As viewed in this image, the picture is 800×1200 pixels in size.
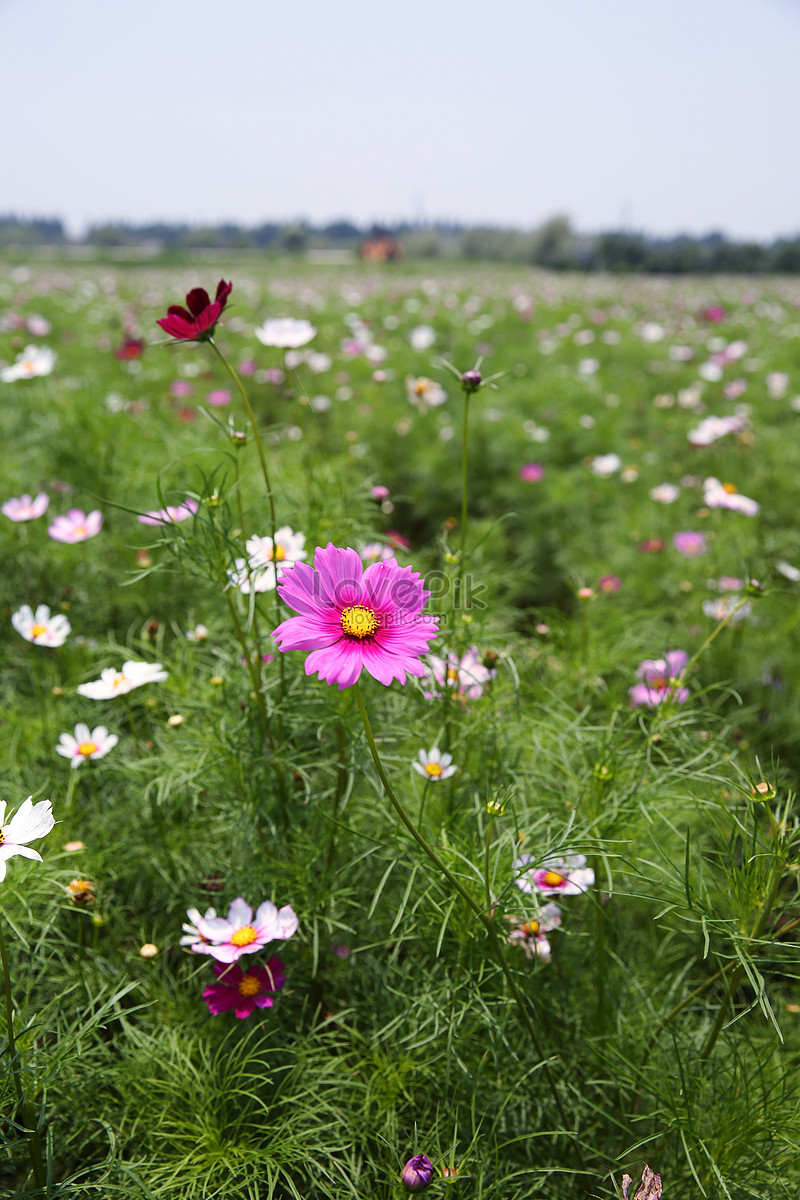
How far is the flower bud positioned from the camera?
74cm

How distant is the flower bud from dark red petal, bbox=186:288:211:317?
3.11 ft

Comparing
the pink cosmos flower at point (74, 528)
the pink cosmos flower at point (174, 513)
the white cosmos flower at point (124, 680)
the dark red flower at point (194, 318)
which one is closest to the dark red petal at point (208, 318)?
the dark red flower at point (194, 318)

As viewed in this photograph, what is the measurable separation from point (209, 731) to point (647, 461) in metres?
2.79

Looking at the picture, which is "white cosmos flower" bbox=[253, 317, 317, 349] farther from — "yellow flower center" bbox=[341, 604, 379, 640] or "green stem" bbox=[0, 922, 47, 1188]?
"green stem" bbox=[0, 922, 47, 1188]

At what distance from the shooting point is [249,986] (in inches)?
39.0

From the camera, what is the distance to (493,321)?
6266 mm

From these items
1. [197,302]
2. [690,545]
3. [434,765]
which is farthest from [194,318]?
[690,545]

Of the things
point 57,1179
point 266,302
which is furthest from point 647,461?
point 266,302

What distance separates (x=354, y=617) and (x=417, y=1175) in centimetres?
60

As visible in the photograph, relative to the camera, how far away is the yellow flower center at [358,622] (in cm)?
64

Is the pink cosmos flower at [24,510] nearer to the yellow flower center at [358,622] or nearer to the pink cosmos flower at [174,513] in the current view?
the pink cosmos flower at [174,513]

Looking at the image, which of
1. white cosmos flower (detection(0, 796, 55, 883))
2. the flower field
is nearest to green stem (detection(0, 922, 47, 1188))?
the flower field

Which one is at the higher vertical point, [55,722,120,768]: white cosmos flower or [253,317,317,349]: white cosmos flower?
[253,317,317,349]: white cosmos flower

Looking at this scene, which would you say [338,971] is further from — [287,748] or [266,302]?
[266,302]
